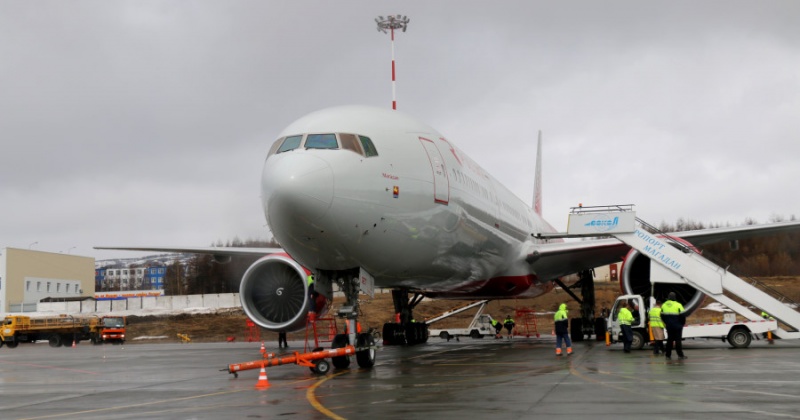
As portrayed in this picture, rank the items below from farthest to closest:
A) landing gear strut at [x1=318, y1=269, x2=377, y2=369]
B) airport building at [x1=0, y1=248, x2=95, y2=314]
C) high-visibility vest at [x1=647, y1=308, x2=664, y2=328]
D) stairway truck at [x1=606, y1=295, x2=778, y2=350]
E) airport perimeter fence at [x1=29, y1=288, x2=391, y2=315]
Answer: airport building at [x1=0, y1=248, x2=95, y2=314], airport perimeter fence at [x1=29, y1=288, x2=391, y2=315], stairway truck at [x1=606, y1=295, x2=778, y2=350], high-visibility vest at [x1=647, y1=308, x2=664, y2=328], landing gear strut at [x1=318, y1=269, x2=377, y2=369]

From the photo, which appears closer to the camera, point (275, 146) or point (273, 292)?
point (275, 146)

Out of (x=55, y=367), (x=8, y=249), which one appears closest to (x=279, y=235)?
(x=55, y=367)

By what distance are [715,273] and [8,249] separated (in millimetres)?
58721

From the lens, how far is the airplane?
36.3ft

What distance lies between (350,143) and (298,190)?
53.6 inches

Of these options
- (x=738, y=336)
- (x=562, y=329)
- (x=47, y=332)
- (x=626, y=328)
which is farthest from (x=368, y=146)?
(x=47, y=332)

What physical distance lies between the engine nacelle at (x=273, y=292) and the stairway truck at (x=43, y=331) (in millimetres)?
21911

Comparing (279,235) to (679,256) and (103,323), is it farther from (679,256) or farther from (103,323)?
(103,323)

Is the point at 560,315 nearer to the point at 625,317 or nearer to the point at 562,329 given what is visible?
the point at 562,329

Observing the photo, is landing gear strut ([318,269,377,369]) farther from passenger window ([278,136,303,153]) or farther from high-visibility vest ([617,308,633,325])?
high-visibility vest ([617,308,633,325])

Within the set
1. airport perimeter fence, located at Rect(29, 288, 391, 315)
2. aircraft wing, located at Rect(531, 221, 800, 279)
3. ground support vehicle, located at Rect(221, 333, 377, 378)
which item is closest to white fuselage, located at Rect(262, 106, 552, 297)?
ground support vehicle, located at Rect(221, 333, 377, 378)

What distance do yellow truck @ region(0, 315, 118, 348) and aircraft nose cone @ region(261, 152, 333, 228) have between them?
2827cm

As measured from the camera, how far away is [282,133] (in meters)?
12.2

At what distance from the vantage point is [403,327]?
2252 cm
